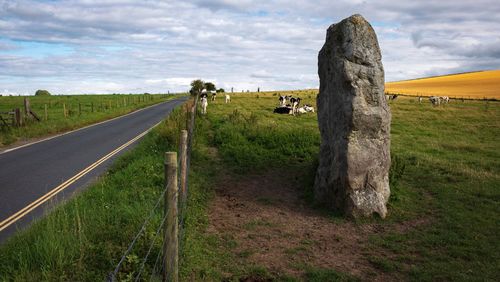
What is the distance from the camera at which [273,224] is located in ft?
35.9

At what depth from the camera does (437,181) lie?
14.4 meters

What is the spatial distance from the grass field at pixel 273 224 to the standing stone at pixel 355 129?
0.58 metres

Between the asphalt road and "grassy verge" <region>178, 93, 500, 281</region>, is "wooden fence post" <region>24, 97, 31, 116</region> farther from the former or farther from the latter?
"grassy verge" <region>178, 93, 500, 281</region>

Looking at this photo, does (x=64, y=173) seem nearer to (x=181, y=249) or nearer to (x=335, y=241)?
(x=181, y=249)

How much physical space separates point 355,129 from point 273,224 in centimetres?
329

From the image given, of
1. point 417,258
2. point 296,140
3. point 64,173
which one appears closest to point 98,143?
point 64,173

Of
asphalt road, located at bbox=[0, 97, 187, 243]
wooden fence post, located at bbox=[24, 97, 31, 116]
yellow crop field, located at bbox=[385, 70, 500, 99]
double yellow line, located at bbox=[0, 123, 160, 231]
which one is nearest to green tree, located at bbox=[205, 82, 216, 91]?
yellow crop field, located at bbox=[385, 70, 500, 99]

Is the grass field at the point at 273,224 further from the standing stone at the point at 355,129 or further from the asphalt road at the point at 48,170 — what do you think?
the asphalt road at the point at 48,170

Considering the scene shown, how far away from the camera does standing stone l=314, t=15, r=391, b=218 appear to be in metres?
11.6

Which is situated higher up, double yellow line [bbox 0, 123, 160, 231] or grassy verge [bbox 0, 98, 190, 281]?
grassy verge [bbox 0, 98, 190, 281]

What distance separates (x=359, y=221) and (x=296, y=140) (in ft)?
23.2

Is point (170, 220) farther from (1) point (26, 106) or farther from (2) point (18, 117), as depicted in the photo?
(1) point (26, 106)

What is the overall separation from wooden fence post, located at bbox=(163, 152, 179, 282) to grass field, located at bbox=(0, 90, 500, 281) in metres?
0.57

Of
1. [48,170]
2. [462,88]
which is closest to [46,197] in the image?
[48,170]
